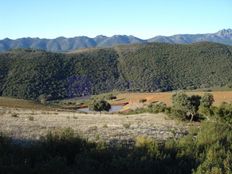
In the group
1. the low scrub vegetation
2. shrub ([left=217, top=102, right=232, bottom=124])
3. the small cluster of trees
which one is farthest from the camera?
the small cluster of trees

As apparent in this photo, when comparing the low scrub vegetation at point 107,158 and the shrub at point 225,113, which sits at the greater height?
the low scrub vegetation at point 107,158

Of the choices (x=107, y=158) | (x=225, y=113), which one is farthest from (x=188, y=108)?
(x=107, y=158)

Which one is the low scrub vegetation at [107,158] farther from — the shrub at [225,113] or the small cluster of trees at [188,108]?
the small cluster of trees at [188,108]

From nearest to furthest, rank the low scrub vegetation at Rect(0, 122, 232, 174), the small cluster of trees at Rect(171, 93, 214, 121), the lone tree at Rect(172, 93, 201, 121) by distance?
the low scrub vegetation at Rect(0, 122, 232, 174)
the small cluster of trees at Rect(171, 93, 214, 121)
the lone tree at Rect(172, 93, 201, 121)

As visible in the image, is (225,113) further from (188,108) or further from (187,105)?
(187,105)

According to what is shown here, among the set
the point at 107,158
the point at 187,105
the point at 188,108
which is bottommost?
the point at 188,108

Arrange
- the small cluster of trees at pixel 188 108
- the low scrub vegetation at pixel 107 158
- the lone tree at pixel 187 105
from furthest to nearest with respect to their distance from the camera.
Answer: the lone tree at pixel 187 105
the small cluster of trees at pixel 188 108
the low scrub vegetation at pixel 107 158

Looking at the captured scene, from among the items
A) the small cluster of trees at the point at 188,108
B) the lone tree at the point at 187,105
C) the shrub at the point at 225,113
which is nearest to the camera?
the shrub at the point at 225,113

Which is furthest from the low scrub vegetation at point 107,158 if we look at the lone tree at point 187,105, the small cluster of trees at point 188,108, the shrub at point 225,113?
the lone tree at point 187,105

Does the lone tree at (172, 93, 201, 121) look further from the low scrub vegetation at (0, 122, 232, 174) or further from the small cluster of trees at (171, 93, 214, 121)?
the low scrub vegetation at (0, 122, 232, 174)

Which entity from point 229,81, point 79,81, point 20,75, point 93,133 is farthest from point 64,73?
point 93,133

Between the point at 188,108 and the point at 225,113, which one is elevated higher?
the point at 225,113

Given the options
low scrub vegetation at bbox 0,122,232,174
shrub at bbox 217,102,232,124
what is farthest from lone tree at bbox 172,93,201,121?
low scrub vegetation at bbox 0,122,232,174

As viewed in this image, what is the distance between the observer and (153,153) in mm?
15008
